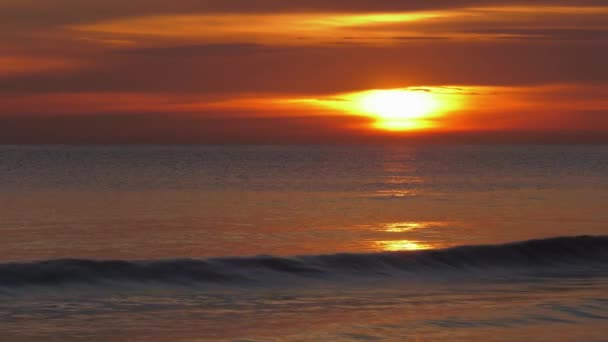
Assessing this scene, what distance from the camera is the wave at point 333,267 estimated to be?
21234mm

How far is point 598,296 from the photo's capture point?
61.7ft

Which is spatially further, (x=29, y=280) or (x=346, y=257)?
(x=346, y=257)

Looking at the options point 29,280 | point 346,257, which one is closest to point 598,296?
point 346,257

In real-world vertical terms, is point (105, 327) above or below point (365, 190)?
below

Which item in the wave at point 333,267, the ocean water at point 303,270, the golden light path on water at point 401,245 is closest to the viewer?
the ocean water at point 303,270

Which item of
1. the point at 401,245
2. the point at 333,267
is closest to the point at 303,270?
the point at 333,267

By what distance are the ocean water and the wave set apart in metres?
0.05

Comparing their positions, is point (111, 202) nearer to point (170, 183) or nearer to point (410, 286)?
point (170, 183)

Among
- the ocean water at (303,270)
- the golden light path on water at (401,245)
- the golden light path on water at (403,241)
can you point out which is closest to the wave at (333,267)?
the ocean water at (303,270)

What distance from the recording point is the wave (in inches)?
836

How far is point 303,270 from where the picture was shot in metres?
22.7

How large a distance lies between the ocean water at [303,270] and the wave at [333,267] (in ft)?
0.18

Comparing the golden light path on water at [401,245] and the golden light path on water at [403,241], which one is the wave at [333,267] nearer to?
the golden light path on water at [401,245]

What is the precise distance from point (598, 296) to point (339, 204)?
2680 cm
